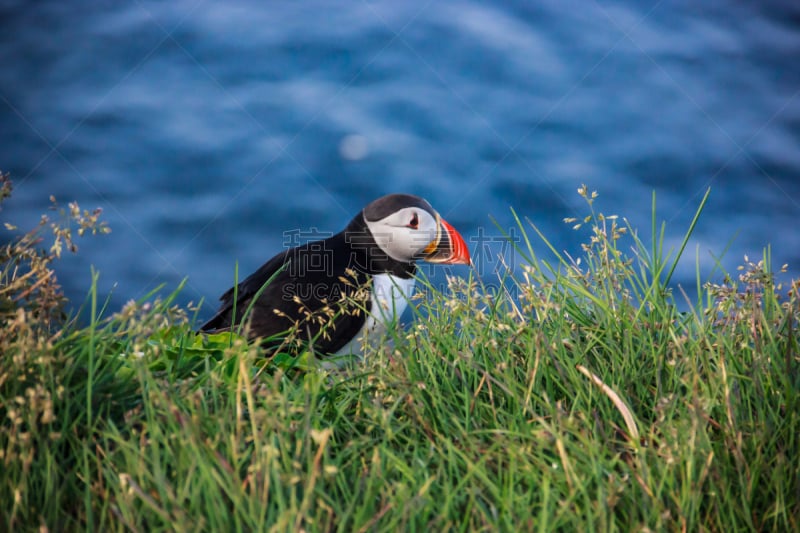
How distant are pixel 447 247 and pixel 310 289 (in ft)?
3.37

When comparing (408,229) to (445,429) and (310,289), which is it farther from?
(445,429)

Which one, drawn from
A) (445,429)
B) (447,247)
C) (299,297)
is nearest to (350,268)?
(299,297)

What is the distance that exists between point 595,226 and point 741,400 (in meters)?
0.89

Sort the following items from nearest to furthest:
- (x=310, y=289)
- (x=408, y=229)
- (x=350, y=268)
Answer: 1. (x=310, y=289)
2. (x=350, y=268)
3. (x=408, y=229)

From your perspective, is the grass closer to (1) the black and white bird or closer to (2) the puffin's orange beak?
(1) the black and white bird

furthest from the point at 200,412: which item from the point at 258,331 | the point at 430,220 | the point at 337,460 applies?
the point at 430,220

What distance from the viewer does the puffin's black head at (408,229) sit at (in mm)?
4727

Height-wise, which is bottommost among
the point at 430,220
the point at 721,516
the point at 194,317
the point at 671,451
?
the point at 721,516

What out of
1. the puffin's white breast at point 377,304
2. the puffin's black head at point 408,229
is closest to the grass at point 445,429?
the puffin's white breast at point 377,304

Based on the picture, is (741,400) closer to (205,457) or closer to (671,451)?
(671,451)

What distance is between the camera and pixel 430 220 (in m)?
4.79

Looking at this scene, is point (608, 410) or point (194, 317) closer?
point (608, 410)

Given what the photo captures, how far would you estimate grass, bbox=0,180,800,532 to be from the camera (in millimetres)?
1904

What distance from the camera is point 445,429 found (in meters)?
2.32
